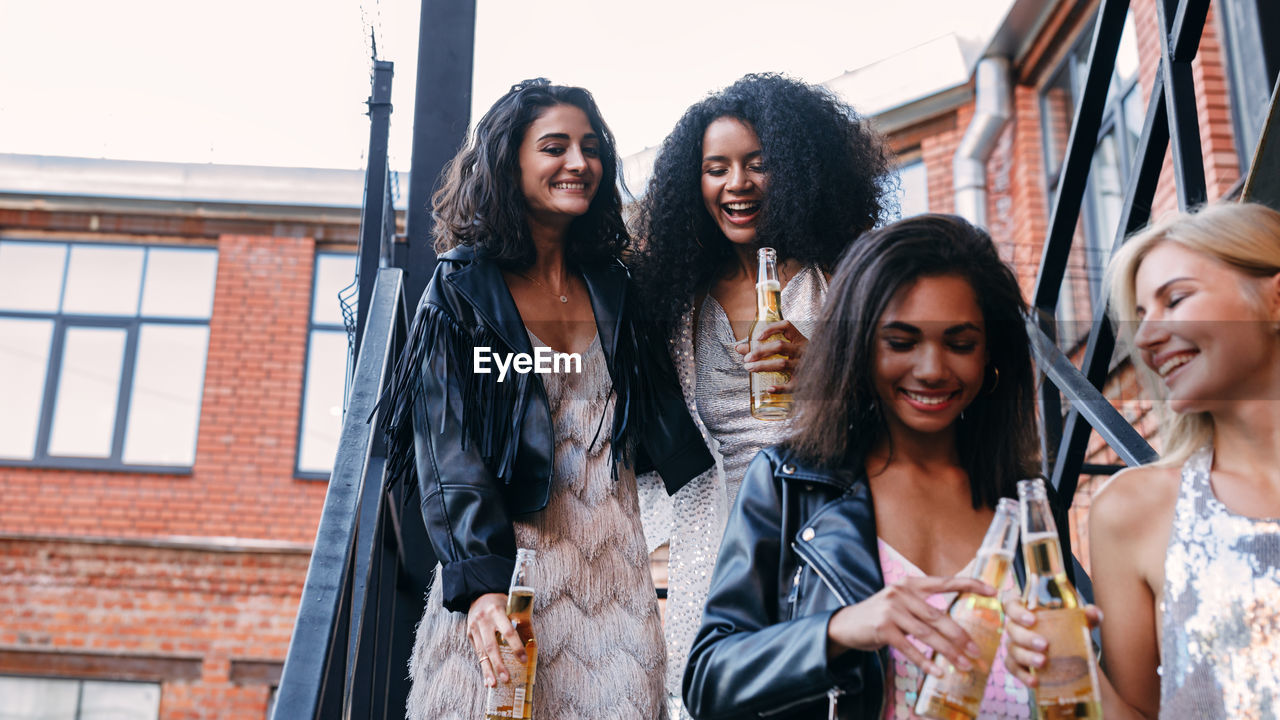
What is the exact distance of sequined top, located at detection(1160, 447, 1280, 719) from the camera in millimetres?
1374

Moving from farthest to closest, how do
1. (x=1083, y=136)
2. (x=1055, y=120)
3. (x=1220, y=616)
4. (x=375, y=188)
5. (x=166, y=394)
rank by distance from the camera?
(x=166, y=394)
(x=1055, y=120)
(x=375, y=188)
(x=1083, y=136)
(x=1220, y=616)

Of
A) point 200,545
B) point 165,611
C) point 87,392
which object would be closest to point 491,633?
point 200,545

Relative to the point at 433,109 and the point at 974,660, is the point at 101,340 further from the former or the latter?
the point at 974,660

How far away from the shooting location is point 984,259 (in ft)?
5.39

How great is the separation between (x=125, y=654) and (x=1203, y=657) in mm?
10366

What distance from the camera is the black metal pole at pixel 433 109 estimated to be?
3.12m

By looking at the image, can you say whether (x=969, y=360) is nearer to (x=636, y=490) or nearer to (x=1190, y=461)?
(x=1190, y=461)

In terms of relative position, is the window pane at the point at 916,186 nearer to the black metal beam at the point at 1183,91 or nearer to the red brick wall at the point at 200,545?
the red brick wall at the point at 200,545

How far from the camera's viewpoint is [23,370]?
1155cm

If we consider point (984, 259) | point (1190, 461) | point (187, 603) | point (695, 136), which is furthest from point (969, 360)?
point (187, 603)

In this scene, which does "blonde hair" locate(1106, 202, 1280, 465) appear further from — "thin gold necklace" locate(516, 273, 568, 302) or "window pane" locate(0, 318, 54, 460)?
"window pane" locate(0, 318, 54, 460)

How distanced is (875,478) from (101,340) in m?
11.5

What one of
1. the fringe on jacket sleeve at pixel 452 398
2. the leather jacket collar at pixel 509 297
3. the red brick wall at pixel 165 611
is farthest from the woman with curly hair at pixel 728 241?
the red brick wall at pixel 165 611

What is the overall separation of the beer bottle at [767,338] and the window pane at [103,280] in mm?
10564
